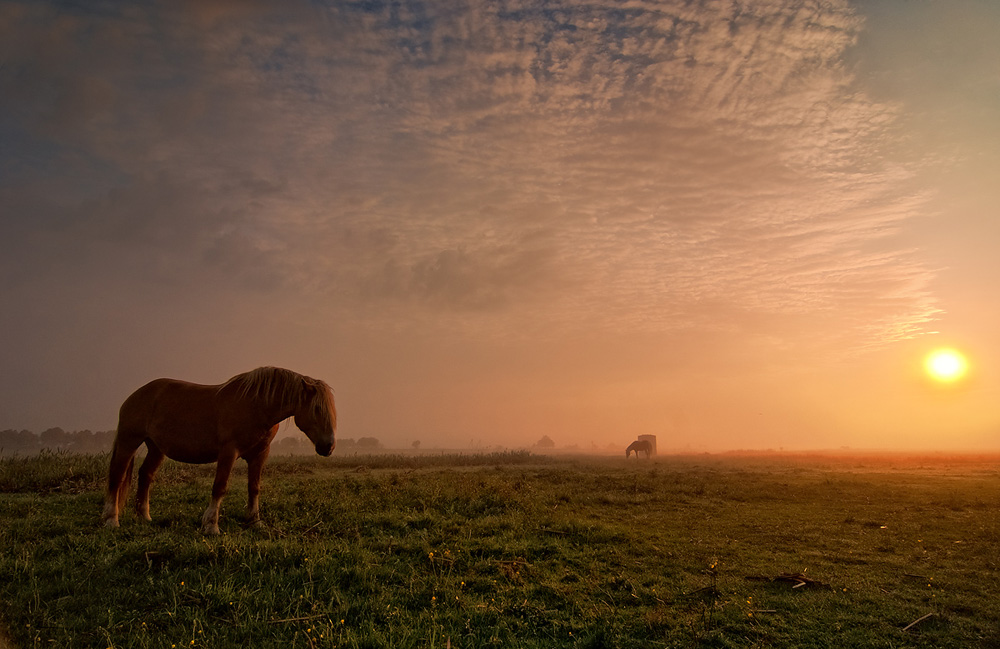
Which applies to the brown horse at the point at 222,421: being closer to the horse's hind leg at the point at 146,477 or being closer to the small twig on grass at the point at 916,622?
the horse's hind leg at the point at 146,477

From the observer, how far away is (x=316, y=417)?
10.1 metres

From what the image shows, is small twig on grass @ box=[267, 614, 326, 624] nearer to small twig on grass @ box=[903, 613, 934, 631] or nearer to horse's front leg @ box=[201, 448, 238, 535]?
horse's front leg @ box=[201, 448, 238, 535]

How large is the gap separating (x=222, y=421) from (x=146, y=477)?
2493mm

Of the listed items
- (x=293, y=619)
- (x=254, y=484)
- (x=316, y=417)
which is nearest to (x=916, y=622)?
(x=293, y=619)

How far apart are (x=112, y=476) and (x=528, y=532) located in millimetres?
8286

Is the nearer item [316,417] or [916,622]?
[916,622]

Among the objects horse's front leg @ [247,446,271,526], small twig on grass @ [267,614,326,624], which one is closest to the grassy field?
small twig on grass @ [267,614,326,624]

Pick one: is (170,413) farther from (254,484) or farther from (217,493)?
(254,484)

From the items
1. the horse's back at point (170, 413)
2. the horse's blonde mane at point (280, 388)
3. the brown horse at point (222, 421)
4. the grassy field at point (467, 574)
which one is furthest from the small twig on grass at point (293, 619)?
the horse's back at point (170, 413)

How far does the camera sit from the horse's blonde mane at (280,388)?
9977mm

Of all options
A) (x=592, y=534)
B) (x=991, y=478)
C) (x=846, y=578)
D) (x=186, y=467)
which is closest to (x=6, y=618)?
(x=592, y=534)

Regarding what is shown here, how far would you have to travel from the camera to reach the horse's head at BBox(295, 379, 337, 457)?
32.6 ft

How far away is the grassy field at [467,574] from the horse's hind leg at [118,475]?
0.53 m

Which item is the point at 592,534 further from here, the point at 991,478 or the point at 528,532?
the point at 991,478
